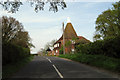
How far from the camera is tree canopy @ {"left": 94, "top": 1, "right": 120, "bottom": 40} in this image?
3841cm

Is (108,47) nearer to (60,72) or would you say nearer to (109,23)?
(60,72)

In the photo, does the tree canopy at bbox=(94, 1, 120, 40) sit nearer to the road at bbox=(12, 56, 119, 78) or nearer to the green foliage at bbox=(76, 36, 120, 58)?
the green foliage at bbox=(76, 36, 120, 58)

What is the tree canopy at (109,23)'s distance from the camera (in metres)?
38.4

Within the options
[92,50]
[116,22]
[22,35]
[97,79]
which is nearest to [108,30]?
[116,22]

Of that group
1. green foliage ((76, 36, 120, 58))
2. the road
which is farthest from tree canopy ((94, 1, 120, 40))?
the road

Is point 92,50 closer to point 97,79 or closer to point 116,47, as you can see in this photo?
point 116,47

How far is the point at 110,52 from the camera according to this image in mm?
14781

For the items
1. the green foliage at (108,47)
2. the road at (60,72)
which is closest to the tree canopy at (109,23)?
the green foliage at (108,47)

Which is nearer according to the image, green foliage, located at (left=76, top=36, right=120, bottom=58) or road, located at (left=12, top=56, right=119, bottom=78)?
road, located at (left=12, top=56, right=119, bottom=78)

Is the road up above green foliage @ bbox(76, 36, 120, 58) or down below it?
below

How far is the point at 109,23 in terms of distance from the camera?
40406 millimetres

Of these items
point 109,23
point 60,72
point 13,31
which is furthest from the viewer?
point 13,31

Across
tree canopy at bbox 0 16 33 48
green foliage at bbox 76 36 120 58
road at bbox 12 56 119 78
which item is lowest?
road at bbox 12 56 119 78

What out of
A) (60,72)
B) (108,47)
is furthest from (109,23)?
(60,72)
